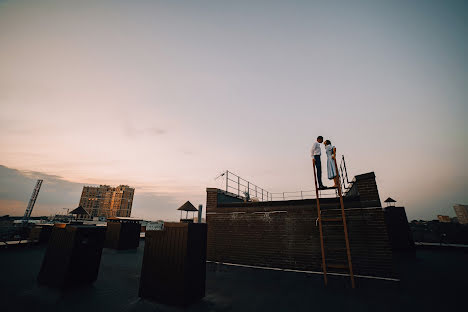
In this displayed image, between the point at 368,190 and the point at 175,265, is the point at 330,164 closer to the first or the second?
the point at 368,190

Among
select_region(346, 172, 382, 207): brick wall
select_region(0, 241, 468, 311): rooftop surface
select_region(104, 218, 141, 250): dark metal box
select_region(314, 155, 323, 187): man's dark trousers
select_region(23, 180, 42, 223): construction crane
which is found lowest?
select_region(0, 241, 468, 311): rooftop surface

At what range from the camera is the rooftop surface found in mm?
4910

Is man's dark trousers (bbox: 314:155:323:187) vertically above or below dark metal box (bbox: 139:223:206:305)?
above

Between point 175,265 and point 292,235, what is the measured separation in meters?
5.76

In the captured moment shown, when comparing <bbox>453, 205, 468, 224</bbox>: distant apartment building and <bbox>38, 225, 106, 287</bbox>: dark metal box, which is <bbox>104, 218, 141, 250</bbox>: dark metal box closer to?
<bbox>38, 225, 106, 287</bbox>: dark metal box

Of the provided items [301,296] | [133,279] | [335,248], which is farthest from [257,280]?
[133,279]

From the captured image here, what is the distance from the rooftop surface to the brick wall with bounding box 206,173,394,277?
0.66 m

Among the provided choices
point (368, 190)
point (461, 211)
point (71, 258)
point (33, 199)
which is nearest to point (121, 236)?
point (71, 258)

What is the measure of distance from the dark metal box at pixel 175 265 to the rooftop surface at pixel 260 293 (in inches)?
12.3

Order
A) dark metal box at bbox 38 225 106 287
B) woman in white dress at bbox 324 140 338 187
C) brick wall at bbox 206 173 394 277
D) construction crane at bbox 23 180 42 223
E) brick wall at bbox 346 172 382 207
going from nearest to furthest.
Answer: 1. dark metal box at bbox 38 225 106 287
2. brick wall at bbox 206 173 394 277
3. brick wall at bbox 346 172 382 207
4. woman in white dress at bbox 324 140 338 187
5. construction crane at bbox 23 180 42 223

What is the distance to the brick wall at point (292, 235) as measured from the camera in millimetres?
7336

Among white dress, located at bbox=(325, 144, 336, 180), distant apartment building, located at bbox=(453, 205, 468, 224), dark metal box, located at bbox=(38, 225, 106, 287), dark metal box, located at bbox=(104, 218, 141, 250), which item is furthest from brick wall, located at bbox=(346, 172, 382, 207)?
distant apartment building, located at bbox=(453, 205, 468, 224)

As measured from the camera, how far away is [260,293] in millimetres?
5891

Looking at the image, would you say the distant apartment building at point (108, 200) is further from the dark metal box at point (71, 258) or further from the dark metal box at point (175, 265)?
the dark metal box at point (175, 265)
